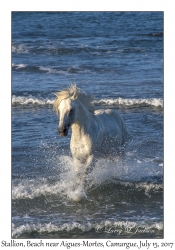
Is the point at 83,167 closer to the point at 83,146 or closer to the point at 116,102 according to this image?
the point at 83,146

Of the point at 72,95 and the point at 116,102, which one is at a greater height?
the point at 116,102

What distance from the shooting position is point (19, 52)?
846 inches

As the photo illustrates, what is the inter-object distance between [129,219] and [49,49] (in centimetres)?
1364

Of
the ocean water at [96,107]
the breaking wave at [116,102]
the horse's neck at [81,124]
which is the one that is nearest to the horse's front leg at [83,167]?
the ocean water at [96,107]

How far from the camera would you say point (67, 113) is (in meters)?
8.43

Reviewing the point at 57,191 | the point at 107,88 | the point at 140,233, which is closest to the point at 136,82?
the point at 107,88

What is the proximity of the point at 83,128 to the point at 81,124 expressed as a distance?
71 millimetres

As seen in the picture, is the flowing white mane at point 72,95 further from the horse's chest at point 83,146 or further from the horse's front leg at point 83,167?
the horse's front leg at point 83,167

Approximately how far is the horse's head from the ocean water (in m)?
1.09

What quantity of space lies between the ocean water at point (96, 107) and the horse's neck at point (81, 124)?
666 mm

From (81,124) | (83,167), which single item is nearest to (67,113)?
(81,124)

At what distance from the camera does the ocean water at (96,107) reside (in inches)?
342

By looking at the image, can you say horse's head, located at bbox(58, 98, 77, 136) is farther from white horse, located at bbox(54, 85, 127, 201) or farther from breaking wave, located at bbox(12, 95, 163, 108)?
breaking wave, located at bbox(12, 95, 163, 108)
